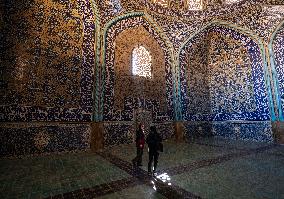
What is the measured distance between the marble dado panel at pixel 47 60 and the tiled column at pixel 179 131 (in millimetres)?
4533

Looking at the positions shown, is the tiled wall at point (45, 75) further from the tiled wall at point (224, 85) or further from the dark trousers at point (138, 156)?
the tiled wall at point (224, 85)

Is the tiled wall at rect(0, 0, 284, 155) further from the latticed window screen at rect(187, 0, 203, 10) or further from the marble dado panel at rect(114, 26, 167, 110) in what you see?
the latticed window screen at rect(187, 0, 203, 10)

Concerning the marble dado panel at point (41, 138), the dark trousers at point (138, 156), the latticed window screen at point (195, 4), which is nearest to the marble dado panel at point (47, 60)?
the marble dado panel at point (41, 138)

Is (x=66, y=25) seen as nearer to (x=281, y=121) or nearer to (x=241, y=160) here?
(x=241, y=160)

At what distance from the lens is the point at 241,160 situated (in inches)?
224

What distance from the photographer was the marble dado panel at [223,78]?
1004 cm

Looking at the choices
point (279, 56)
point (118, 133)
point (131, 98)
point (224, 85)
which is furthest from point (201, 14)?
point (118, 133)

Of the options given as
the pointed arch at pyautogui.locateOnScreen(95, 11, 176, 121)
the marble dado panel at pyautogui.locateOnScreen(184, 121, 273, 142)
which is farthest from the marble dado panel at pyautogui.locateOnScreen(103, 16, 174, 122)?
the marble dado panel at pyautogui.locateOnScreen(184, 121, 273, 142)

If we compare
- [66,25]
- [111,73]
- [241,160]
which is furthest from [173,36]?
[241,160]

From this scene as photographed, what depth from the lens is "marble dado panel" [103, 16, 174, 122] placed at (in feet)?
28.2

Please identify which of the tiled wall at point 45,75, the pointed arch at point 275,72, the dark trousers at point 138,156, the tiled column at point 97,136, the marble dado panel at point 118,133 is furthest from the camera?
the pointed arch at point 275,72

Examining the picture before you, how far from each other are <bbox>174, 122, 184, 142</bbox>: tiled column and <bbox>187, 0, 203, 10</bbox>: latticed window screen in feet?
19.8

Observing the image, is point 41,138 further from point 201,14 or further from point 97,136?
point 201,14

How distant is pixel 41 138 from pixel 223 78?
9.47m
